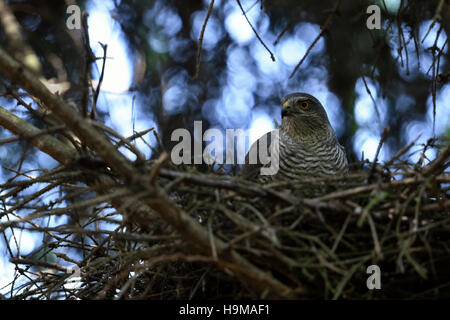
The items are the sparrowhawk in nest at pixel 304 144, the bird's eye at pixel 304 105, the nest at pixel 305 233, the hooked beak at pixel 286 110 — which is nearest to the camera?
the nest at pixel 305 233

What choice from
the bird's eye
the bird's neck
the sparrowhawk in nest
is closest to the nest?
the sparrowhawk in nest

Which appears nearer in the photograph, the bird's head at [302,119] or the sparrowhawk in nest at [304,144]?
the sparrowhawk in nest at [304,144]

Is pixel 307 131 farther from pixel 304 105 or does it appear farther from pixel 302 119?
pixel 304 105

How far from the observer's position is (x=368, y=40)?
5.54 m

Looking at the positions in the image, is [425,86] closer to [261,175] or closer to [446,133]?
[446,133]

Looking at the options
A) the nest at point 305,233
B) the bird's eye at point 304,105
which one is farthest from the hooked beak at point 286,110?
the nest at point 305,233

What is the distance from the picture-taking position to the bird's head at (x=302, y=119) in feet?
14.6

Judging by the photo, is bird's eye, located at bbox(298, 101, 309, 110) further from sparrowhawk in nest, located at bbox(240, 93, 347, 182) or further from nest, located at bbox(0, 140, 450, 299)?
nest, located at bbox(0, 140, 450, 299)

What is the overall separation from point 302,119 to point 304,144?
27 cm

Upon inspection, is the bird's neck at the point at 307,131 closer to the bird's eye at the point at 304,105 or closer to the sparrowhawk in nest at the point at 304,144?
the sparrowhawk in nest at the point at 304,144

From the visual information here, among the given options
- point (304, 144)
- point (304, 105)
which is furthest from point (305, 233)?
point (304, 105)

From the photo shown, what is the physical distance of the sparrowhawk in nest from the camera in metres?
4.05
